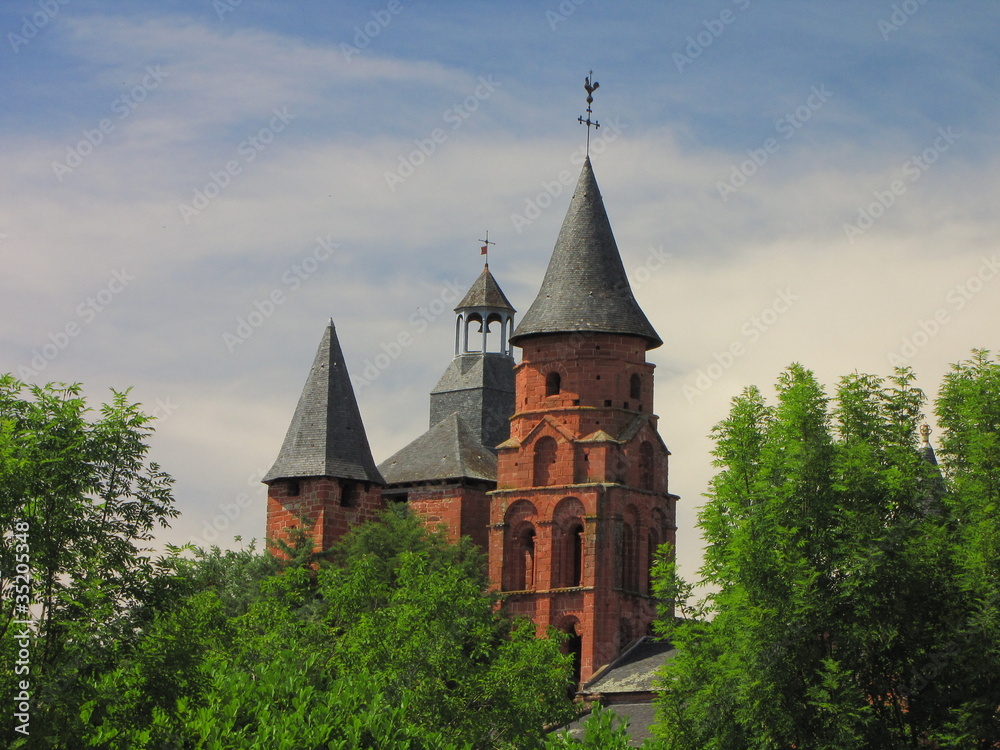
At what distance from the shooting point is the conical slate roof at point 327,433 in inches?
2790

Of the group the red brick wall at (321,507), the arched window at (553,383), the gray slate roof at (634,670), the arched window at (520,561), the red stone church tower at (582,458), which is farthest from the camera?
the red brick wall at (321,507)

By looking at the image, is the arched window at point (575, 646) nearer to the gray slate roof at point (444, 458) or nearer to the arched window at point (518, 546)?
the arched window at point (518, 546)

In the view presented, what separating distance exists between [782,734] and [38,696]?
1893 cm

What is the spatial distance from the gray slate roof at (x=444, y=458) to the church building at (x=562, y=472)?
14 cm

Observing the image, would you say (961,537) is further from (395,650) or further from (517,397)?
(517,397)

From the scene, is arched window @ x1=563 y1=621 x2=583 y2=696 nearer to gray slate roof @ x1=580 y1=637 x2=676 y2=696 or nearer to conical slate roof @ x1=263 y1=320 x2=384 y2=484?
gray slate roof @ x1=580 y1=637 x2=676 y2=696

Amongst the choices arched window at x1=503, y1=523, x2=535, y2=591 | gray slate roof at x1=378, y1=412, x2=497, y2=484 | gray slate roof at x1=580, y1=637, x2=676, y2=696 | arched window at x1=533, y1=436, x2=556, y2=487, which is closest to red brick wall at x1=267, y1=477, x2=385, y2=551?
gray slate roof at x1=378, y1=412, x2=497, y2=484

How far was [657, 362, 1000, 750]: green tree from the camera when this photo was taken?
4256cm

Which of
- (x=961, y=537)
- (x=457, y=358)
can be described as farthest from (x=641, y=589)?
(x=961, y=537)

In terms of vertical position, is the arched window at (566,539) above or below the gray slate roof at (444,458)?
below

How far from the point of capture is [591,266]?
69.1 metres

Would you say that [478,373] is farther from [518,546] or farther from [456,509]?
[518,546]

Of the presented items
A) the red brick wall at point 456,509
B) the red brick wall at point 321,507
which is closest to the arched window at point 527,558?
the red brick wall at point 456,509

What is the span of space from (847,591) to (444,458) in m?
32.8
